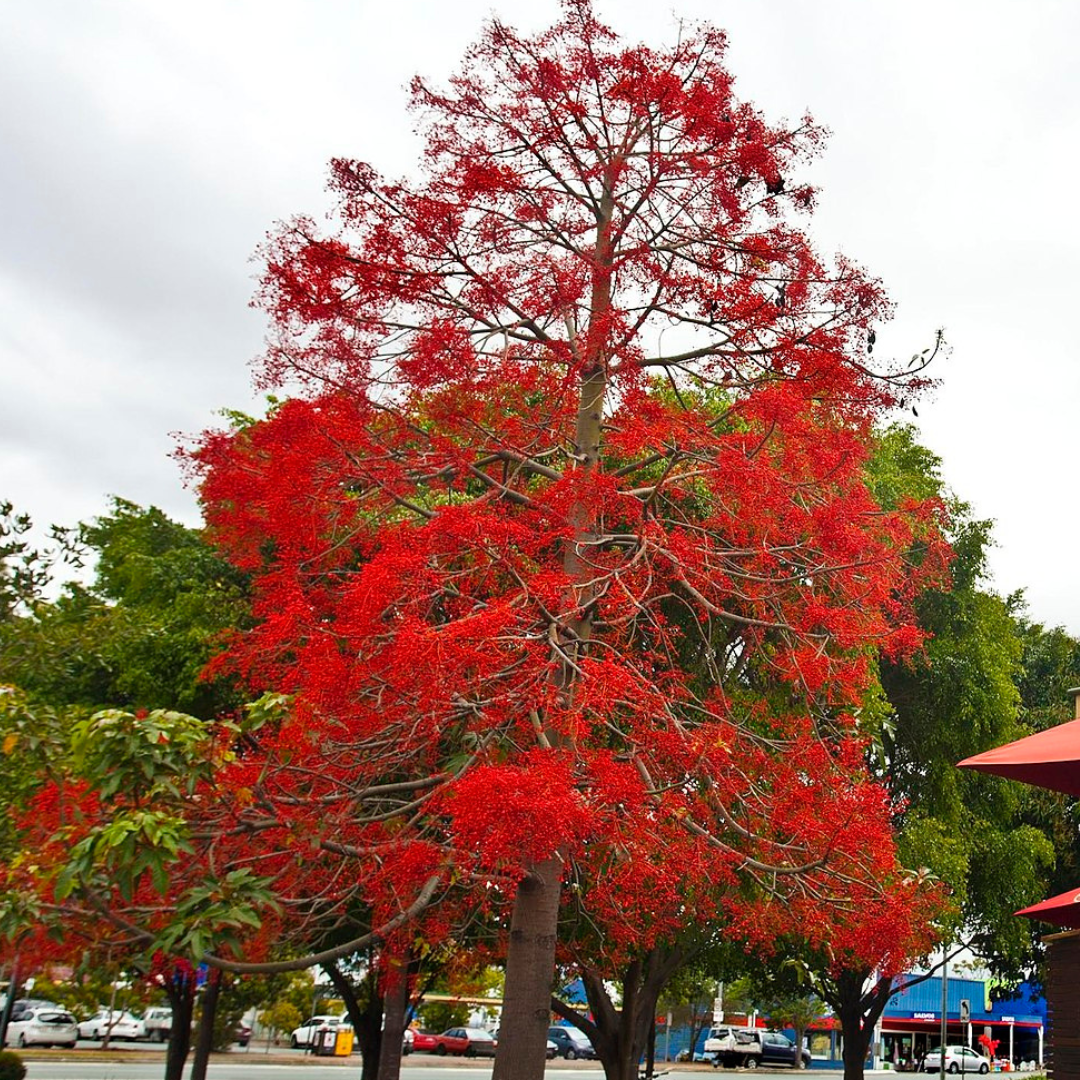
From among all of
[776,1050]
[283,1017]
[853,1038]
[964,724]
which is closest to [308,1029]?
[283,1017]

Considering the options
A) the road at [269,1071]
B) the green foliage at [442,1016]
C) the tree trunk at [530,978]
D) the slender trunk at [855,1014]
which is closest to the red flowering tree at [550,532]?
the tree trunk at [530,978]

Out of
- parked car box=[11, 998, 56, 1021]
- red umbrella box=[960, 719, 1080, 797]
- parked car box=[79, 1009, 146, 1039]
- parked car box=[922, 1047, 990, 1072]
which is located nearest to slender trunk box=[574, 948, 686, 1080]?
red umbrella box=[960, 719, 1080, 797]

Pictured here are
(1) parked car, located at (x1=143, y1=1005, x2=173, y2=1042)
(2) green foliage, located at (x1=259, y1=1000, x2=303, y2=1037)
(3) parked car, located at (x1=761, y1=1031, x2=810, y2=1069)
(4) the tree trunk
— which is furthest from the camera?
(3) parked car, located at (x1=761, y1=1031, x2=810, y2=1069)

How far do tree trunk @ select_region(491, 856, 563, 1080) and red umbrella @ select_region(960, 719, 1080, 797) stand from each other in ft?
8.65

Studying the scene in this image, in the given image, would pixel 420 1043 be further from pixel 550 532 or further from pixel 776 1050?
pixel 550 532

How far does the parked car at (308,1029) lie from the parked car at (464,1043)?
353cm

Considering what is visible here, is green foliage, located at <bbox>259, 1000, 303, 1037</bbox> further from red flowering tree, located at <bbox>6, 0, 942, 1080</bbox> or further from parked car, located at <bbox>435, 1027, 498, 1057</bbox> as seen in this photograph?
red flowering tree, located at <bbox>6, 0, 942, 1080</bbox>

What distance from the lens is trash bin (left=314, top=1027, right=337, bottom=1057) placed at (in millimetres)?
36906

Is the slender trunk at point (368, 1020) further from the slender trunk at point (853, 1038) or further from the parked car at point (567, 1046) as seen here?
the parked car at point (567, 1046)

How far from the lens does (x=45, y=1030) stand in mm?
31516

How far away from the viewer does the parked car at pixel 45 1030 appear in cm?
3109

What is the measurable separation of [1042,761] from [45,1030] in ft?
107

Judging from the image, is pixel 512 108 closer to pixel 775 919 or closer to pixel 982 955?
pixel 775 919

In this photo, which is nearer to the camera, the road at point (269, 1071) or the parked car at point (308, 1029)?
the road at point (269, 1071)
